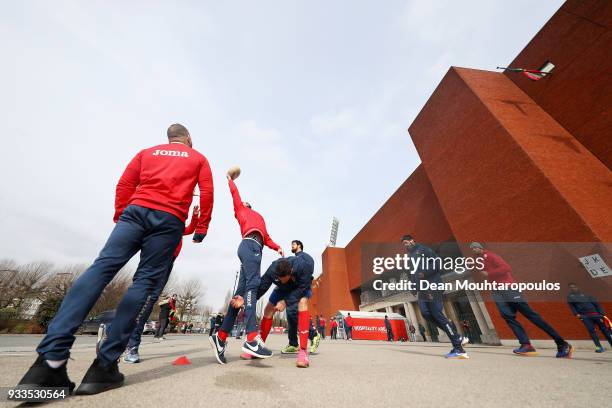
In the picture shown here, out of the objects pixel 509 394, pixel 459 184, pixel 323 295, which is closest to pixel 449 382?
pixel 509 394

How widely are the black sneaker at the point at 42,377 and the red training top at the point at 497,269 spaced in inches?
228

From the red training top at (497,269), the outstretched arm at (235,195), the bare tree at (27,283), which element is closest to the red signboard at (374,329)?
the red training top at (497,269)

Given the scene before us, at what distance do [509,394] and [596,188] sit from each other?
1237 cm

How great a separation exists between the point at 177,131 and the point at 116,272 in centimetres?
135

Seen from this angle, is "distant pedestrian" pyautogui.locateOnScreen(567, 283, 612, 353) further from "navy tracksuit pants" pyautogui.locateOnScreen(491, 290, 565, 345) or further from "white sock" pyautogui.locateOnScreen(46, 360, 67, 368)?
"white sock" pyautogui.locateOnScreen(46, 360, 67, 368)

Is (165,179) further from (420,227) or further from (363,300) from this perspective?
(363,300)

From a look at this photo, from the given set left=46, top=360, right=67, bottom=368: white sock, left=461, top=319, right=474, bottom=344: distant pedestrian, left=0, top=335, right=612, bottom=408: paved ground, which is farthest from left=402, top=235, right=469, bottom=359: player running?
left=461, top=319, right=474, bottom=344: distant pedestrian

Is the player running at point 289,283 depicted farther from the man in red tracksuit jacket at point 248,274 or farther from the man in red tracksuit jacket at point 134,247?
the man in red tracksuit jacket at point 134,247

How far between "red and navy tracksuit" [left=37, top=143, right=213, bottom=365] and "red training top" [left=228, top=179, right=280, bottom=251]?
1.19m

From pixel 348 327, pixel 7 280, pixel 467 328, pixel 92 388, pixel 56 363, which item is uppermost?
pixel 7 280

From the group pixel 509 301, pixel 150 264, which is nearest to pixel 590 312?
pixel 509 301

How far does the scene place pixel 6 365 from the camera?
7.50 ft

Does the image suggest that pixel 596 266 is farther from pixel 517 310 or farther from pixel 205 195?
pixel 205 195

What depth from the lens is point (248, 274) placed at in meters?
3.28
